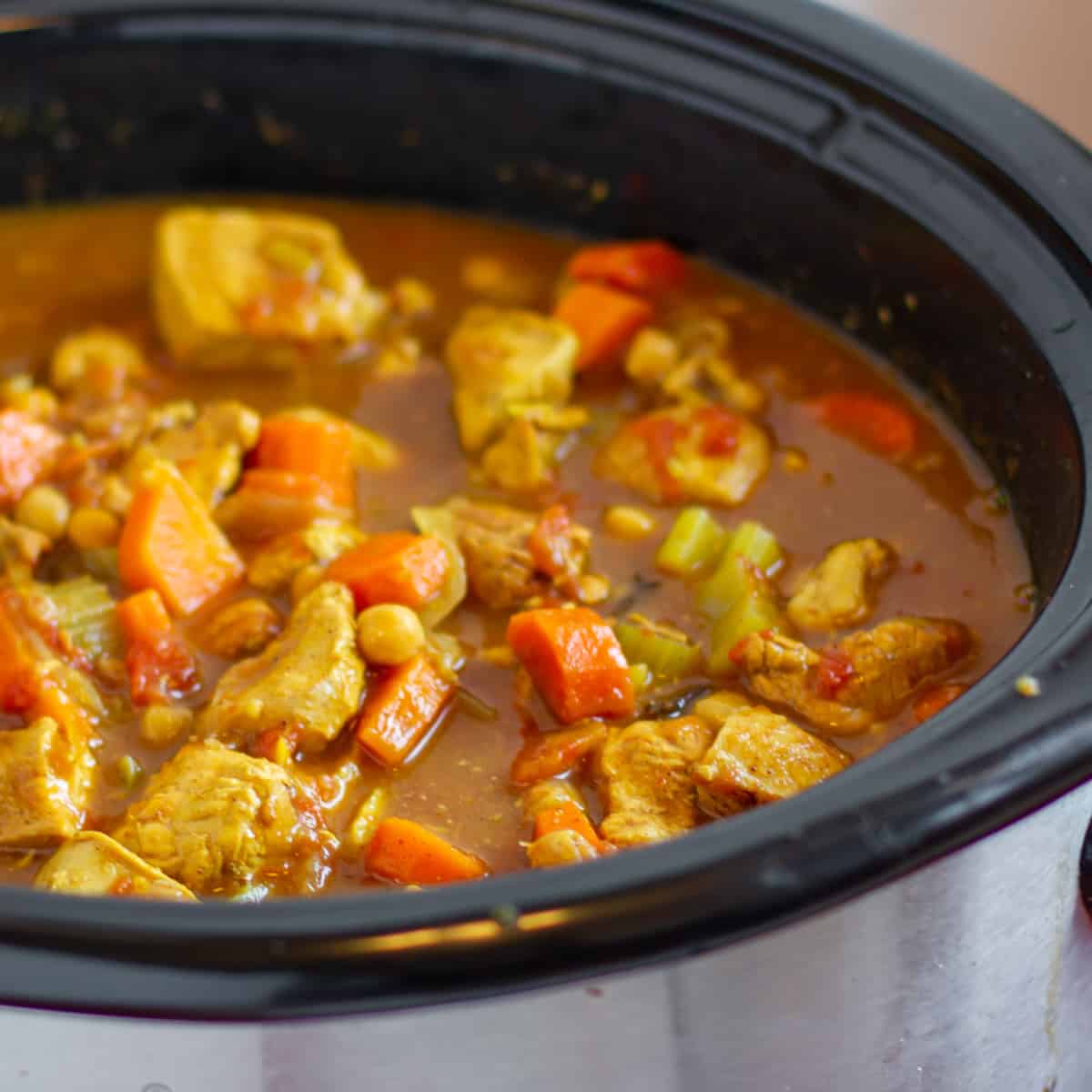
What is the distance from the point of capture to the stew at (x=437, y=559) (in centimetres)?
210

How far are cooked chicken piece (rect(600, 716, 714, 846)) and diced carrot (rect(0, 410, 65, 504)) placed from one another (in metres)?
1.17

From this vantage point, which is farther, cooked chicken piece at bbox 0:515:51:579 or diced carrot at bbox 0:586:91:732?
cooked chicken piece at bbox 0:515:51:579

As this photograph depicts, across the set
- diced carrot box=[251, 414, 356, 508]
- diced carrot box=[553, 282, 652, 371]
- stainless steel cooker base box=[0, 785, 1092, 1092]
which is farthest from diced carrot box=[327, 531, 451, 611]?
stainless steel cooker base box=[0, 785, 1092, 1092]

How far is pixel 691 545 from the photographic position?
252cm

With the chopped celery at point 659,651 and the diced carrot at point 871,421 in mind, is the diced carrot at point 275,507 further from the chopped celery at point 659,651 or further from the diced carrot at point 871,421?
the diced carrot at point 871,421

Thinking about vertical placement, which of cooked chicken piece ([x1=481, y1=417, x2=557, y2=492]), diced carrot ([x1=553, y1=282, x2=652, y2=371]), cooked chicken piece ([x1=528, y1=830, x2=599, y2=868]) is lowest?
cooked chicken piece ([x1=528, y1=830, x2=599, y2=868])

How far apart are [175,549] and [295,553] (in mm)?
191

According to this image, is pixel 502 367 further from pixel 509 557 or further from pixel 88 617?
pixel 88 617

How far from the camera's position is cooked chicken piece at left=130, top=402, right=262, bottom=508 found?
2.65 metres

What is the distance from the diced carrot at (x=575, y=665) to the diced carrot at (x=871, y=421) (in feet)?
2.34

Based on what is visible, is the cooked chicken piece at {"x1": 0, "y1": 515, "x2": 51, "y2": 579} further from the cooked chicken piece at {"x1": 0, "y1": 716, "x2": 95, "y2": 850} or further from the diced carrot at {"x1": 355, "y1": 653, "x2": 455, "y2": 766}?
the diced carrot at {"x1": 355, "y1": 653, "x2": 455, "y2": 766}

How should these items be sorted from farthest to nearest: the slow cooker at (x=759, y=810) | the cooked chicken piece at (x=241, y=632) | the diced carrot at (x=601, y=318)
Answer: the diced carrot at (x=601, y=318) < the cooked chicken piece at (x=241, y=632) < the slow cooker at (x=759, y=810)

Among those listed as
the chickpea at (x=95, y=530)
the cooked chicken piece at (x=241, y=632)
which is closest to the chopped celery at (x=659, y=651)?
the cooked chicken piece at (x=241, y=632)

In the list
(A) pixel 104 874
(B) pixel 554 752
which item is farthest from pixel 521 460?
(A) pixel 104 874
